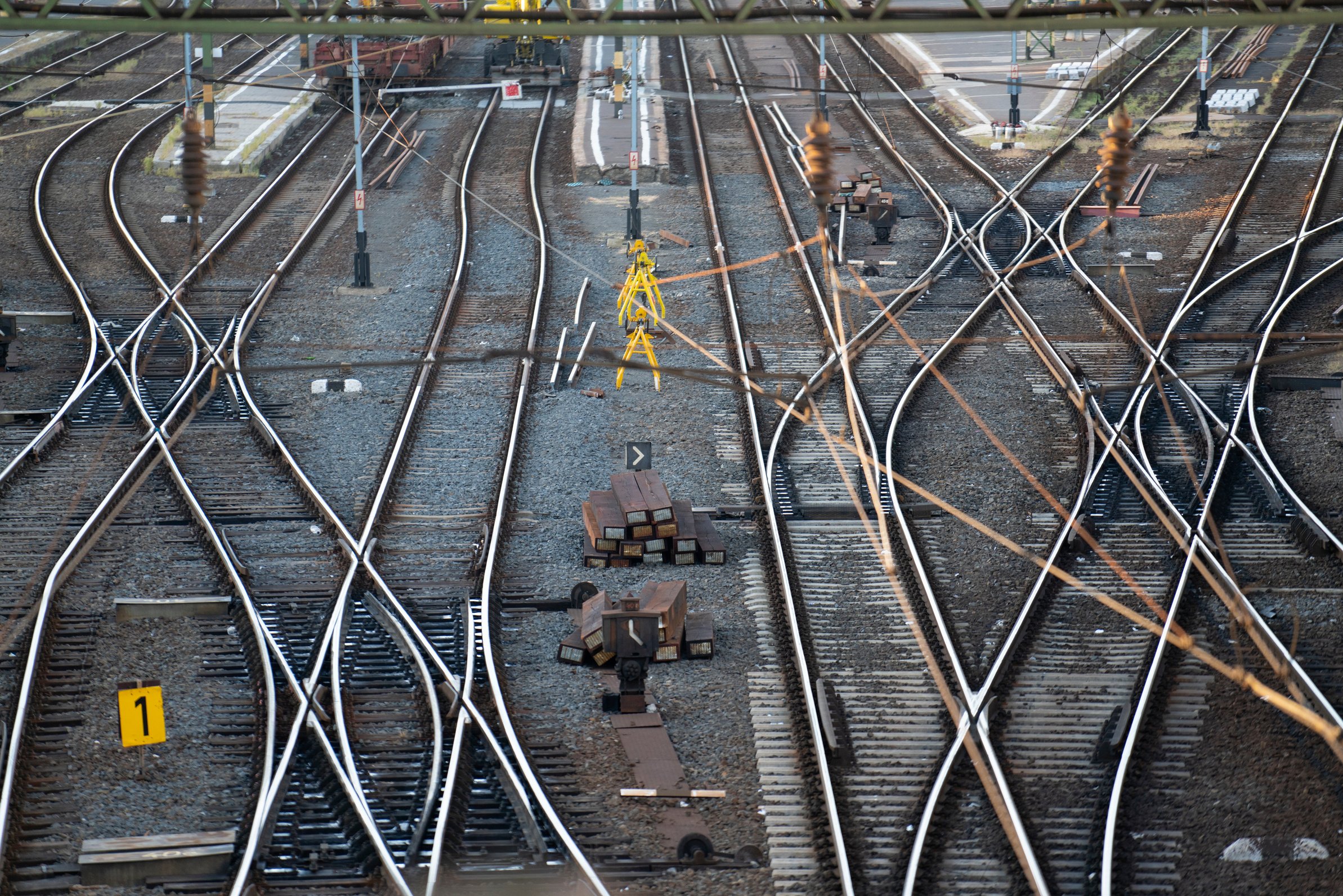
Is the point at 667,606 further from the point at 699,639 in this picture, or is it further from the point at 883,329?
the point at 883,329

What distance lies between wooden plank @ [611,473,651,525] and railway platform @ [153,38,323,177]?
12.3 metres

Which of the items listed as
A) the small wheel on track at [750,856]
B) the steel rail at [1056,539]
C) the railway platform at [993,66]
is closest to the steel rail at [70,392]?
the steel rail at [1056,539]

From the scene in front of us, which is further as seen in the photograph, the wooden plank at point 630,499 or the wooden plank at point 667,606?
the wooden plank at point 630,499

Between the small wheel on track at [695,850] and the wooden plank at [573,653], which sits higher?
the small wheel on track at [695,850]

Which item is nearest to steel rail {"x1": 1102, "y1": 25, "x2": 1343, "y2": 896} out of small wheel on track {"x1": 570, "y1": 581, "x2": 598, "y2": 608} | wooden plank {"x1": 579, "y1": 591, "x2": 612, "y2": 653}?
wooden plank {"x1": 579, "y1": 591, "x2": 612, "y2": 653}

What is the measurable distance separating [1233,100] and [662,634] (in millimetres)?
24775

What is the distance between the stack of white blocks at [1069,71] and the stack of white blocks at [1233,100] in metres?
3.34

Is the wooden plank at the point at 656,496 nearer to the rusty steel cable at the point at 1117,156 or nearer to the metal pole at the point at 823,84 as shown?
the rusty steel cable at the point at 1117,156

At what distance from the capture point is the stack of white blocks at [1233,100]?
31.4m

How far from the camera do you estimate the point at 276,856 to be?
908 cm

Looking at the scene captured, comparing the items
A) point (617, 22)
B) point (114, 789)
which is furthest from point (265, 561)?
point (617, 22)

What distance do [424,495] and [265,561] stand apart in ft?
6.01

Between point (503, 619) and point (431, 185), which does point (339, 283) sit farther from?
point (503, 619)

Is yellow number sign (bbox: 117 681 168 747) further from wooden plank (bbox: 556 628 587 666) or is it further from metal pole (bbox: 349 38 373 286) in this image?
metal pole (bbox: 349 38 373 286)
